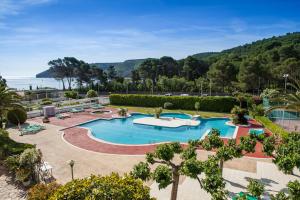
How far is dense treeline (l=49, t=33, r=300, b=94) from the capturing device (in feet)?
150

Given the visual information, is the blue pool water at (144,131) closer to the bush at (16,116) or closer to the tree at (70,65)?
the bush at (16,116)

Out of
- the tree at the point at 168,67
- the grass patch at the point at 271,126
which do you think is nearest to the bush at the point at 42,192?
the grass patch at the point at 271,126

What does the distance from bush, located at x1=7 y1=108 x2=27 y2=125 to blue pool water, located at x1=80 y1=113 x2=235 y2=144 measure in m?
6.45

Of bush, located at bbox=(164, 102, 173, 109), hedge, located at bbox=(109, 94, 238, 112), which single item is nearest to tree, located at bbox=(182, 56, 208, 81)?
hedge, located at bbox=(109, 94, 238, 112)

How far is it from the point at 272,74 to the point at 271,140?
141 feet

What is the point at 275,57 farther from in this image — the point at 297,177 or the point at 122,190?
the point at 122,190

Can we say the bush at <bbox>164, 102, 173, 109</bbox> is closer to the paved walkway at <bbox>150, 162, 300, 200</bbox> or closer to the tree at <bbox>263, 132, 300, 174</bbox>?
the paved walkway at <bbox>150, 162, 300, 200</bbox>

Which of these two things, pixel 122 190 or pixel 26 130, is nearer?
pixel 122 190

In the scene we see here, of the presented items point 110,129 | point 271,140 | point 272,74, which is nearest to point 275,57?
point 272,74

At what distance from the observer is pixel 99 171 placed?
40.1 ft

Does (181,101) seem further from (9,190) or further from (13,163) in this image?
(9,190)

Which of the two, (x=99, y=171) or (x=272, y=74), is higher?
(x=272, y=74)

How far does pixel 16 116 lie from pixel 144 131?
45.0ft

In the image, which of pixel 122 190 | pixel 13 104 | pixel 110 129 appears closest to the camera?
pixel 122 190
